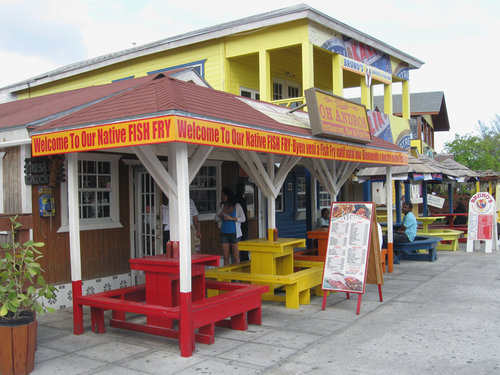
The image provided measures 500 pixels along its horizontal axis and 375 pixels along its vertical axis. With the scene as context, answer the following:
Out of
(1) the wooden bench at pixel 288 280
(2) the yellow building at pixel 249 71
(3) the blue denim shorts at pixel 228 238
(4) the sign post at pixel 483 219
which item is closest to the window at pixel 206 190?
(2) the yellow building at pixel 249 71

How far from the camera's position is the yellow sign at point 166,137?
4988mm

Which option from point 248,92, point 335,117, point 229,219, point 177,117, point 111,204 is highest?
point 248,92

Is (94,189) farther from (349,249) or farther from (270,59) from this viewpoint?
(270,59)

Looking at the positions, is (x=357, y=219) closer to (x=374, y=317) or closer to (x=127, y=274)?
(x=374, y=317)

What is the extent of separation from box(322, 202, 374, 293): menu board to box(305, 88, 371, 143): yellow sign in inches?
48.8

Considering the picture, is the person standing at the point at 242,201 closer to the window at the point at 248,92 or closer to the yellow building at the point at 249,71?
the yellow building at the point at 249,71

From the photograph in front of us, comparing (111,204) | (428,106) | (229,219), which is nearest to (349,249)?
(229,219)

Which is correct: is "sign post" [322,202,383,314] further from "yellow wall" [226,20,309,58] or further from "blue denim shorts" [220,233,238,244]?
"yellow wall" [226,20,309,58]

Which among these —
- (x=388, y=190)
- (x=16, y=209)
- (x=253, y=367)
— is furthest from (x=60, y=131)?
(x=388, y=190)

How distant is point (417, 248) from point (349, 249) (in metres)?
5.23

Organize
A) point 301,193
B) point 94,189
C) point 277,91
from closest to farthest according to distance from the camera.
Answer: point 94,189 → point 301,193 → point 277,91

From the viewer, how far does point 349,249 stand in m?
7.29

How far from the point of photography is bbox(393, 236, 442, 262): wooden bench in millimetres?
11789

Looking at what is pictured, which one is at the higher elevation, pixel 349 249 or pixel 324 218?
pixel 324 218
